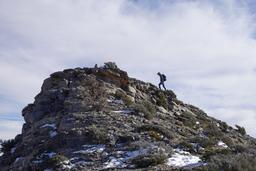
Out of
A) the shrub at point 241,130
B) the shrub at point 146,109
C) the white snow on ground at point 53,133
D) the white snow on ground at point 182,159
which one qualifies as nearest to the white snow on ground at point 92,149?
the white snow on ground at point 53,133

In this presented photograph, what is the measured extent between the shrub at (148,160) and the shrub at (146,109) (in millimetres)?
8672

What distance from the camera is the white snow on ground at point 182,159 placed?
19062 millimetres

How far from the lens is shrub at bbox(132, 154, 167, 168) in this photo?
19.0 meters

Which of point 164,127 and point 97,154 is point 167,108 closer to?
point 164,127

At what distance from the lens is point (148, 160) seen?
19.2 m

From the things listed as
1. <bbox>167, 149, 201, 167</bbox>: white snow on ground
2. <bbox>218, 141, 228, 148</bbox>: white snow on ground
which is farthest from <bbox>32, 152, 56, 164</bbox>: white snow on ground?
<bbox>218, 141, 228, 148</bbox>: white snow on ground

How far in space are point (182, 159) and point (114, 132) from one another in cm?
482

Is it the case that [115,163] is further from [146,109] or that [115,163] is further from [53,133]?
[146,109]

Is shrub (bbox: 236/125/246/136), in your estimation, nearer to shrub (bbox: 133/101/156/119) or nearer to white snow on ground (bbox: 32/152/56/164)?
shrub (bbox: 133/101/156/119)

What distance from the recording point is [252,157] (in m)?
18.2

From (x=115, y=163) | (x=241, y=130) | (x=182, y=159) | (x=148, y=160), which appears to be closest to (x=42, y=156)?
(x=115, y=163)

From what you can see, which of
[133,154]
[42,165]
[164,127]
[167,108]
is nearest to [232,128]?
[167,108]

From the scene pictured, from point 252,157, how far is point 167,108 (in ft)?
49.9

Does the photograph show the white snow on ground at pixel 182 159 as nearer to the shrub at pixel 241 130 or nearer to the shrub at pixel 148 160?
the shrub at pixel 148 160
